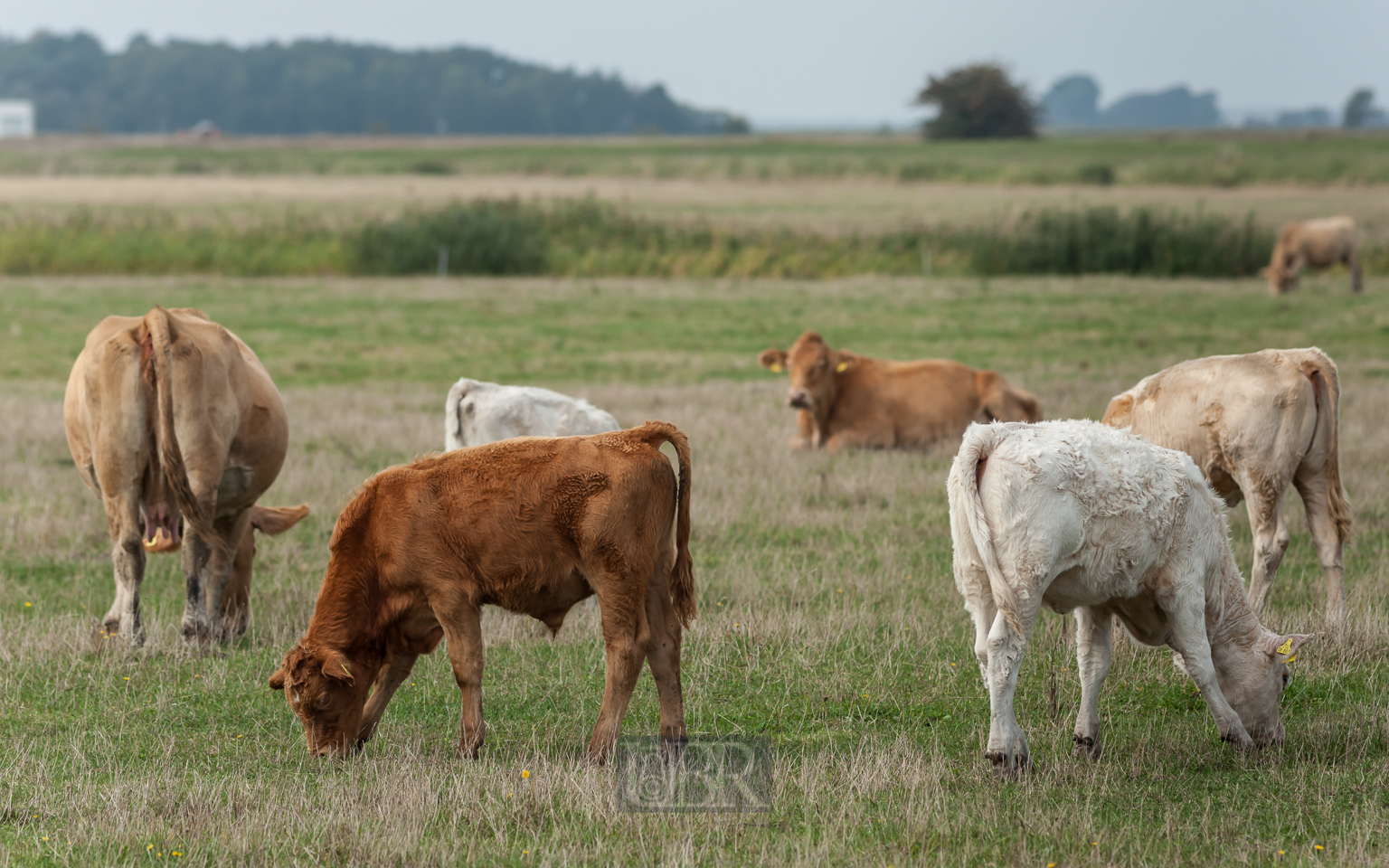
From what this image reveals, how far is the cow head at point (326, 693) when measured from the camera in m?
5.59

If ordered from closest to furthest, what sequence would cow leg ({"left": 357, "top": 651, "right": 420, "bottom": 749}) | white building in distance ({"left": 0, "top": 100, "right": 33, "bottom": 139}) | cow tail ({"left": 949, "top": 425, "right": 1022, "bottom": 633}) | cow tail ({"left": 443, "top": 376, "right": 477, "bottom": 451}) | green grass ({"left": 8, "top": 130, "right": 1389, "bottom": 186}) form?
cow tail ({"left": 949, "top": 425, "right": 1022, "bottom": 633}) < cow leg ({"left": 357, "top": 651, "right": 420, "bottom": 749}) < cow tail ({"left": 443, "top": 376, "right": 477, "bottom": 451}) < green grass ({"left": 8, "top": 130, "right": 1389, "bottom": 186}) < white building in distance ({"left": 0, "top": 100, "right": 33, "bottom": 139})

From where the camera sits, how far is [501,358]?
2119 centimetres

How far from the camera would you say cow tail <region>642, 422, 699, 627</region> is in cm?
573

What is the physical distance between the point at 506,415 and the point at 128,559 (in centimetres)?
270

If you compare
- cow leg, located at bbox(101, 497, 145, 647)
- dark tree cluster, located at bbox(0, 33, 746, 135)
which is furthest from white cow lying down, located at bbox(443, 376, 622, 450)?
dark tree cluster, located at bbox(0, 33, 746, 135)

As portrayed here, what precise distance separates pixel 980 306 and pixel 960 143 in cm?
6599

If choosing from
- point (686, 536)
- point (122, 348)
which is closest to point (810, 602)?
point (686, 536)

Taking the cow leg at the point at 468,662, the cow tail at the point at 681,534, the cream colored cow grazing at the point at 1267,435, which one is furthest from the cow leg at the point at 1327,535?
the cow leg at the point at 468,662

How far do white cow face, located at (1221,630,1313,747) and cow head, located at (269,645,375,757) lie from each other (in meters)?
3.94

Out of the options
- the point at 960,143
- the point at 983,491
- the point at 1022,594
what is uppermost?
the point at 960,143

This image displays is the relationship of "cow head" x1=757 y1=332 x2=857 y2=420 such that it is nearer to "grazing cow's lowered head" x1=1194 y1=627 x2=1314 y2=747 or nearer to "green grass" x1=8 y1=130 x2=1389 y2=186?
"grazing cow's lowered head" x1=1194 y1=627 x2=1314 y2=747

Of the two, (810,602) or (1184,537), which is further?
(810,602)

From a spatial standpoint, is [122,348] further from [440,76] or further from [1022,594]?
[440,76]

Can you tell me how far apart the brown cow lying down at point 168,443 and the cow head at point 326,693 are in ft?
6.24
